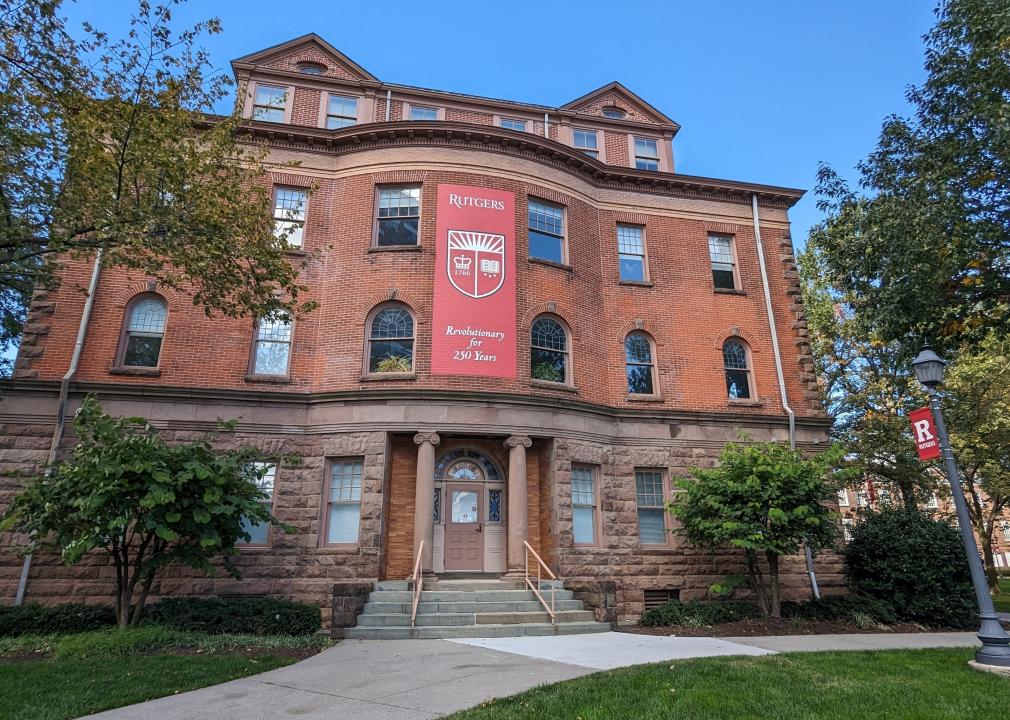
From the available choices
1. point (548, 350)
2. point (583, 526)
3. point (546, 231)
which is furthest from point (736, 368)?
point (546, 231)

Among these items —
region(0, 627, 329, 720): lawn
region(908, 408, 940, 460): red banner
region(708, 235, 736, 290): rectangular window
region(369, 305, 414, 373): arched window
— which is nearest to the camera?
region(0, 627, 329, 720): lawn

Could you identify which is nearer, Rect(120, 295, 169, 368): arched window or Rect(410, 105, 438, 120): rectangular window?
Rect(120, 295, 169, 368): arched window

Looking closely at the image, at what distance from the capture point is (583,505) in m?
14.9

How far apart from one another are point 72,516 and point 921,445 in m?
13.5

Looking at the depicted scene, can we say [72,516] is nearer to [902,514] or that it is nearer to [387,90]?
[387,90]

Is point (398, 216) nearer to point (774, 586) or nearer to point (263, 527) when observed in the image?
point (263, 527)

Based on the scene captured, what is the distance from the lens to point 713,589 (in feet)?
41.9

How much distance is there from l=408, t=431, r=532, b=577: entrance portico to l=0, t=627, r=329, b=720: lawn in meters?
3.84

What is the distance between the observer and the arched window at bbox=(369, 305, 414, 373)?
14.6 m

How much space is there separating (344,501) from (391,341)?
154 inches

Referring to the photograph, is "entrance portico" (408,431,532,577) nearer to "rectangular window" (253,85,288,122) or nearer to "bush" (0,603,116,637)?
"bush" (0,603,116,637)

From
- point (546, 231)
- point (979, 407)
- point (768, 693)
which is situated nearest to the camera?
point (768, 693)

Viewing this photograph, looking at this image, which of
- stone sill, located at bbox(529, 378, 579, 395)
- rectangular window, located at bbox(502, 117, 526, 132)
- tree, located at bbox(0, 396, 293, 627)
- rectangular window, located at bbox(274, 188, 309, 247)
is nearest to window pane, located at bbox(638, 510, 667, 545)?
stone sill, located at bbox(529, 378, 579, 395)

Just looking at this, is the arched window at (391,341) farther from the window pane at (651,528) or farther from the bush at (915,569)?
the bush at (915,569)
